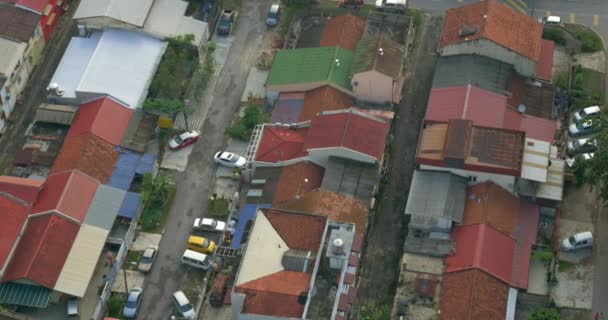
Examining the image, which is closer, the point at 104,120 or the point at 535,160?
the point at 535,160

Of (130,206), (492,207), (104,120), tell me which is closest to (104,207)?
(130,206)

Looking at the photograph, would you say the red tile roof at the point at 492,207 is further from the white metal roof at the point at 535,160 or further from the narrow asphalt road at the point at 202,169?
the narrow asphalt road at the point at 202,169

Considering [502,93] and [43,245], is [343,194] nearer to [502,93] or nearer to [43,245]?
[502,93]

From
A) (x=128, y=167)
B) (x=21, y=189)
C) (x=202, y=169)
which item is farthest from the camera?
(x=202, y=169)

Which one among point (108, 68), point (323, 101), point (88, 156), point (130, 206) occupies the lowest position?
point (130, 206)

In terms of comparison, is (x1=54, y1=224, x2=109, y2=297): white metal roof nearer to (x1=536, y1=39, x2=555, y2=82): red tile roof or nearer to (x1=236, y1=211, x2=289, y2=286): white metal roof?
(x1=236, y1=211, x2=289, y2=286): white metal roof

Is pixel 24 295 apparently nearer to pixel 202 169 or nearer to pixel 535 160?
pixel 202 169

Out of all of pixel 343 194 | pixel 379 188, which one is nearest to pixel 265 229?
pixel 343 194

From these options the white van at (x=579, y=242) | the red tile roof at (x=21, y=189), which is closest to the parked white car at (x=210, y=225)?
the red tile roof at (x=21, y=189)

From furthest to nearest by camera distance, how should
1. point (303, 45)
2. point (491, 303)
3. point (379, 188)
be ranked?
point (303, 45) → point (379, 188) → point (491, 303)
